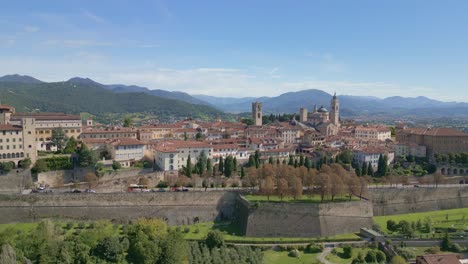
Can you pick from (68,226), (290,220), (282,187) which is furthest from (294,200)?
(68,226)

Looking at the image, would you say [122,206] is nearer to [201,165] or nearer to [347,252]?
[201,165]

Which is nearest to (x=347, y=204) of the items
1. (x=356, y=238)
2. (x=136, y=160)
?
(x=356, y=238)

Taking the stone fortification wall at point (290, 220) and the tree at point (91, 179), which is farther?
the tree at point (91, 179)

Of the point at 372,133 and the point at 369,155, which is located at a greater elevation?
the point at 372,133

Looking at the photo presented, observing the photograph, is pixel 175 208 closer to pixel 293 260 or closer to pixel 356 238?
pixel 293 260

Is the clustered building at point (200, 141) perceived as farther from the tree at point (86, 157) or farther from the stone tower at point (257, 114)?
the stone tower at point (257, 114)

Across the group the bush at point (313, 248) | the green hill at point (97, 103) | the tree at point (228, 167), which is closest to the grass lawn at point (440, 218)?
the bush at point (313, 248)
